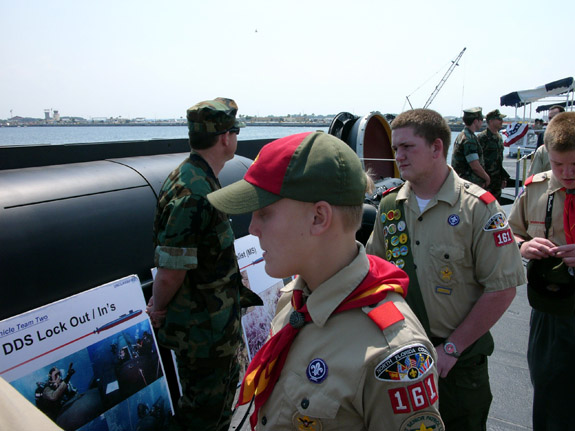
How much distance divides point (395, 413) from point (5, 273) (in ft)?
6.95

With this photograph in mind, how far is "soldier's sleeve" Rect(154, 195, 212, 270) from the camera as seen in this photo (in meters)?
2.27

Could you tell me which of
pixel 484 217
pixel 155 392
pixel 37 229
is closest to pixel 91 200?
pixel 37 229

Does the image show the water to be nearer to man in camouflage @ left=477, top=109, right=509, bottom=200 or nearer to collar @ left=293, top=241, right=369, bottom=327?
collar @ left=293, top=241, right=369, bottom=327

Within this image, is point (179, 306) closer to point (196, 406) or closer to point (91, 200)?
point (196, 406)

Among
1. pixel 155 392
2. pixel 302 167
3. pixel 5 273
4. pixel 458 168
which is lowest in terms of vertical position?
pixel 155 392

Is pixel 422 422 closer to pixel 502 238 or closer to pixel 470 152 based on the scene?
pixel 502 238

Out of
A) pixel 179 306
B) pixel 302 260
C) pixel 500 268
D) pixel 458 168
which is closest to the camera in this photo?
pixel 302 260

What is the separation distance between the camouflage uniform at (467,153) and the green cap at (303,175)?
6.66m

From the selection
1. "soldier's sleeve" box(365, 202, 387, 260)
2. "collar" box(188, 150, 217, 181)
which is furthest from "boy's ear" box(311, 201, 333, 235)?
"collar" box(188, 150, 217, 181)

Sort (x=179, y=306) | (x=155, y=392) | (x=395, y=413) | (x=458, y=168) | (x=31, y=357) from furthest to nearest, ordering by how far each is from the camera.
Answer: (x=458, y=168), (x=155, y=392), (x=179, y=306), (x=31, y=357), (x=395, y=413)

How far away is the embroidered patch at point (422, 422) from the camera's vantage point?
41.1 inches

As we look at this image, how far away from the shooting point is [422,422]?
1057 millimetres

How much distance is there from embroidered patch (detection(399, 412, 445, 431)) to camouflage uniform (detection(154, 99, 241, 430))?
1493 mm

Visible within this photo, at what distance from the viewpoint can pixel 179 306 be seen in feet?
8.01
